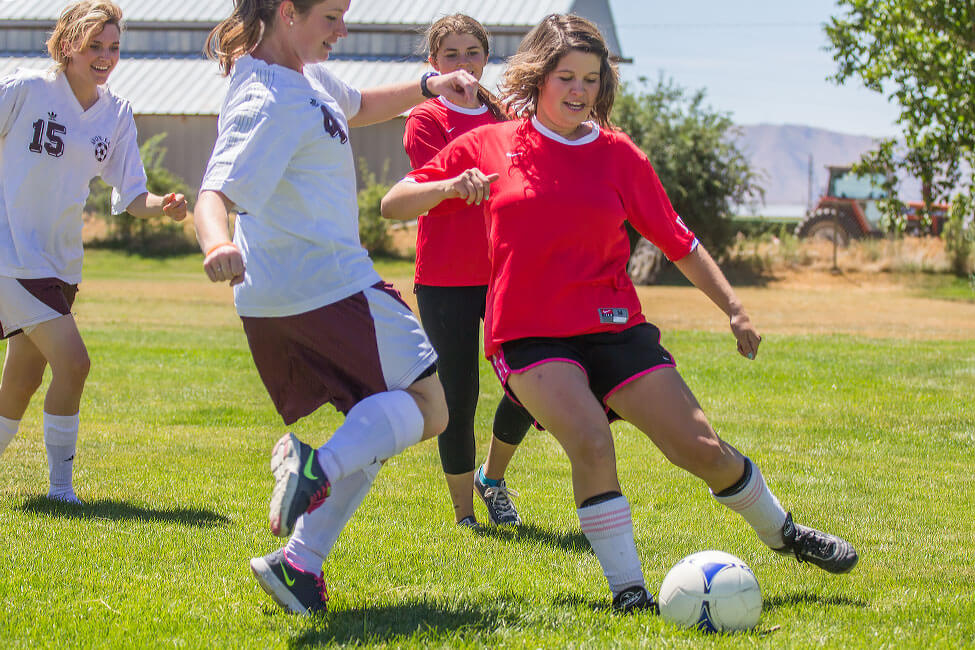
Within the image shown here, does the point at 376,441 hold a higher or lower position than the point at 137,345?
higher

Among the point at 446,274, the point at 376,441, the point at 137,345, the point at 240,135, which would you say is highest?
the point at 240,135

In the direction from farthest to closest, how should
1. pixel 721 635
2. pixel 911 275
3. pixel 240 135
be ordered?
1. pixel 911 275
2. pixel 721 635
3. pixel 240 135

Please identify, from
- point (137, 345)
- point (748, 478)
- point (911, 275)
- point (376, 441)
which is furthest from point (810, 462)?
point (911, 275)

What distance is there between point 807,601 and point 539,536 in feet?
4.42

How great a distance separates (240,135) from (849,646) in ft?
7.84

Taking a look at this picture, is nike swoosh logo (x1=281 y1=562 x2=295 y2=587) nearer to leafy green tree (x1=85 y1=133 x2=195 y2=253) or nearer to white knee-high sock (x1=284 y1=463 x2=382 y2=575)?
white knee-high sock (x1=284 y1=463 x2=382 y2=575)

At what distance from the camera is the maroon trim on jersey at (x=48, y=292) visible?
4883mm

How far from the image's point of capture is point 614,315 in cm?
361

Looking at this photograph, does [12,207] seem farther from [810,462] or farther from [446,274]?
[810,462]

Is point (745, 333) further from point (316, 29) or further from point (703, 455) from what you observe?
point (316, 29)

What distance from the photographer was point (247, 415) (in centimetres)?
817

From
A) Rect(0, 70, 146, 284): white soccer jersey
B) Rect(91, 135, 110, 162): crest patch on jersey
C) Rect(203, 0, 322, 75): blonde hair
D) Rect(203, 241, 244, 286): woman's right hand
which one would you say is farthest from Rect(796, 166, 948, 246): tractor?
Rect(203, 241, 244, 286): woman's right hand

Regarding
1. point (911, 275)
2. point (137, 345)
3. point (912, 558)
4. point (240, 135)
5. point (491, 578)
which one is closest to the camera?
point (240, 135)

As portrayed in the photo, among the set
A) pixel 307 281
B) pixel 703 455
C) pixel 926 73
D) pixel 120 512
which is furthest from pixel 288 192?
pixel 926 73
